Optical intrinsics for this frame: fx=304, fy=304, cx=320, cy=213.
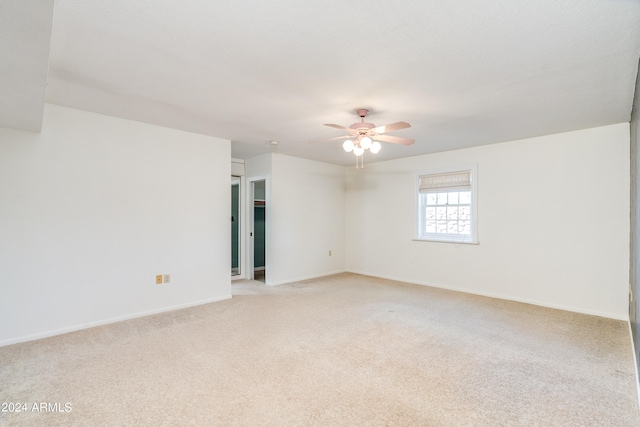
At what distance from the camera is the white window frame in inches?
193

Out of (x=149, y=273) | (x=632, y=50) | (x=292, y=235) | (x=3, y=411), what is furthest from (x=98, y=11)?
(x=292, y=235)

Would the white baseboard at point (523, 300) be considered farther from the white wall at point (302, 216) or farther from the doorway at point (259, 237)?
the doorway at point (259, 237)

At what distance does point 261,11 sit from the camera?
67.4 inches

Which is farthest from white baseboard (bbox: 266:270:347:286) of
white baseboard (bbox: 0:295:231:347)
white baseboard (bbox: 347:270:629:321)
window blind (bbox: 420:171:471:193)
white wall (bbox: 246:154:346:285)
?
window blind (bbox: 420:171:471:193)

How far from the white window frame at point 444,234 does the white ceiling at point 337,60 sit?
1370 millimetres

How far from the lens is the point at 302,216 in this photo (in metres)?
5.90

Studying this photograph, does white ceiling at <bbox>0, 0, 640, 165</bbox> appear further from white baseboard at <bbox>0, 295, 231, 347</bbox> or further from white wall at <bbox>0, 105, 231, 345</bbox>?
white baseboard at <bbox>0, 295, 231, 347</bbox>

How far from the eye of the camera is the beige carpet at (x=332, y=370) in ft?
6.29

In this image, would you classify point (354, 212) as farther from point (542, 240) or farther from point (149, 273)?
point (149, 273)

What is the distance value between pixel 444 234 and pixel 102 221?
5030 millimetres

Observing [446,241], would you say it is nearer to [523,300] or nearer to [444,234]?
[444,234]

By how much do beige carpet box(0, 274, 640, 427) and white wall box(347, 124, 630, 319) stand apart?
523 mm

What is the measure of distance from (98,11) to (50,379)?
8.48 ft

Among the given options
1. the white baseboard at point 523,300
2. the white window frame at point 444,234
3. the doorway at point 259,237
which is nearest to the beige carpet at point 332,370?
the white baseboard at point 523,300
